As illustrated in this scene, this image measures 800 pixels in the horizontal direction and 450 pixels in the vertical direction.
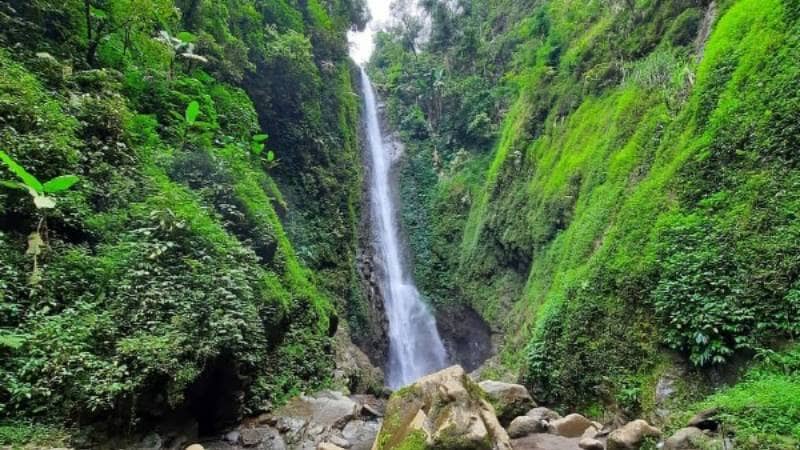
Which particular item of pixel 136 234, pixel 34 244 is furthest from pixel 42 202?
pixel 136 234

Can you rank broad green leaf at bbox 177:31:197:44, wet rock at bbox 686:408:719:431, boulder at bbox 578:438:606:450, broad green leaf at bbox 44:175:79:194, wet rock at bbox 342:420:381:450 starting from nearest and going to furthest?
wet rock at bbox 686:408:719:431
broad green leaf at bbox 44:175:79:194
boulder at bbox 578:438:606:450
wet rock at bbox 342:420:381:450
broad green leaf at bbox 177:31:197:44

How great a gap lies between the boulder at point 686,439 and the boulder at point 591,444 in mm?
1342

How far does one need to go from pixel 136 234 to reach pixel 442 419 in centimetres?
483

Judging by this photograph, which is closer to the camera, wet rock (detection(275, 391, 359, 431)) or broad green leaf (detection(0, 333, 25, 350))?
broad green leaf (detection(0, 333, 25, 350))

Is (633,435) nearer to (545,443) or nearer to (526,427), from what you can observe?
(545,443)

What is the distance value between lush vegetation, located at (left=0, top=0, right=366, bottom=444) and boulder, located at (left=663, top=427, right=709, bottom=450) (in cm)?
554

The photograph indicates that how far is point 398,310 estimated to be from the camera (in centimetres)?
2006

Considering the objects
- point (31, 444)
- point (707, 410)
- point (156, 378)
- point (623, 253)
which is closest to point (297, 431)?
point (156, 378)

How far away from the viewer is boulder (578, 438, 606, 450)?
6.44 m

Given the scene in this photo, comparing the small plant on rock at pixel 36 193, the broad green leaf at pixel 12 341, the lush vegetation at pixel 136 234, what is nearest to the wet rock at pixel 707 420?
the lush vegetation at pixel 136 234

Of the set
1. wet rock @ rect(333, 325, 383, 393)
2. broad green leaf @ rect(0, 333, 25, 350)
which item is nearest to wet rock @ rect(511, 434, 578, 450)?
wet rock @ rect(333, 325, 383, 393)

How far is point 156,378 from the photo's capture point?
5.29 metres

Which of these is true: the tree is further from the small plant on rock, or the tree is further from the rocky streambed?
the rocky streambed

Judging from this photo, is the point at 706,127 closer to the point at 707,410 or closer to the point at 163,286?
the point at 707,410
